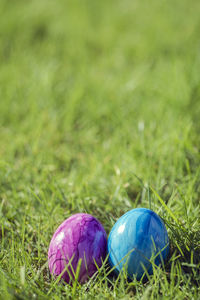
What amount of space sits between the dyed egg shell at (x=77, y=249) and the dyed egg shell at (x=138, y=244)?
0.07 metres

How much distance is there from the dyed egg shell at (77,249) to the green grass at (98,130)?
2.6 inches

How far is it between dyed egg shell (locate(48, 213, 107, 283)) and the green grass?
0.07 meters

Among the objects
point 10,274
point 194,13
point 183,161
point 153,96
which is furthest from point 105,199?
point 194,13

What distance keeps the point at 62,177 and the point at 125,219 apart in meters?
0.93

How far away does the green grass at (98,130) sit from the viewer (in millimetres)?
1696

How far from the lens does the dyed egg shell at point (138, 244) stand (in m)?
1.53

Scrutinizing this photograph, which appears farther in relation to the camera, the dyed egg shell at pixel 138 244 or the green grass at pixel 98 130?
the green grass at pixel 98 130

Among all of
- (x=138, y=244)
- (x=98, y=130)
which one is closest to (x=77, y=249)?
(x=138, y=244)

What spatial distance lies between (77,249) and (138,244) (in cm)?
30

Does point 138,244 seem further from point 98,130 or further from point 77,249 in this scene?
point 98,130

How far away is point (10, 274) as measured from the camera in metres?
1.58

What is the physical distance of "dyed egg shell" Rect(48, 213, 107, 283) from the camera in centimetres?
156

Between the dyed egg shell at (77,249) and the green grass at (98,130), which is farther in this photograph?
the green grass at (98,130)

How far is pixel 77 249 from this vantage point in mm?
1564
